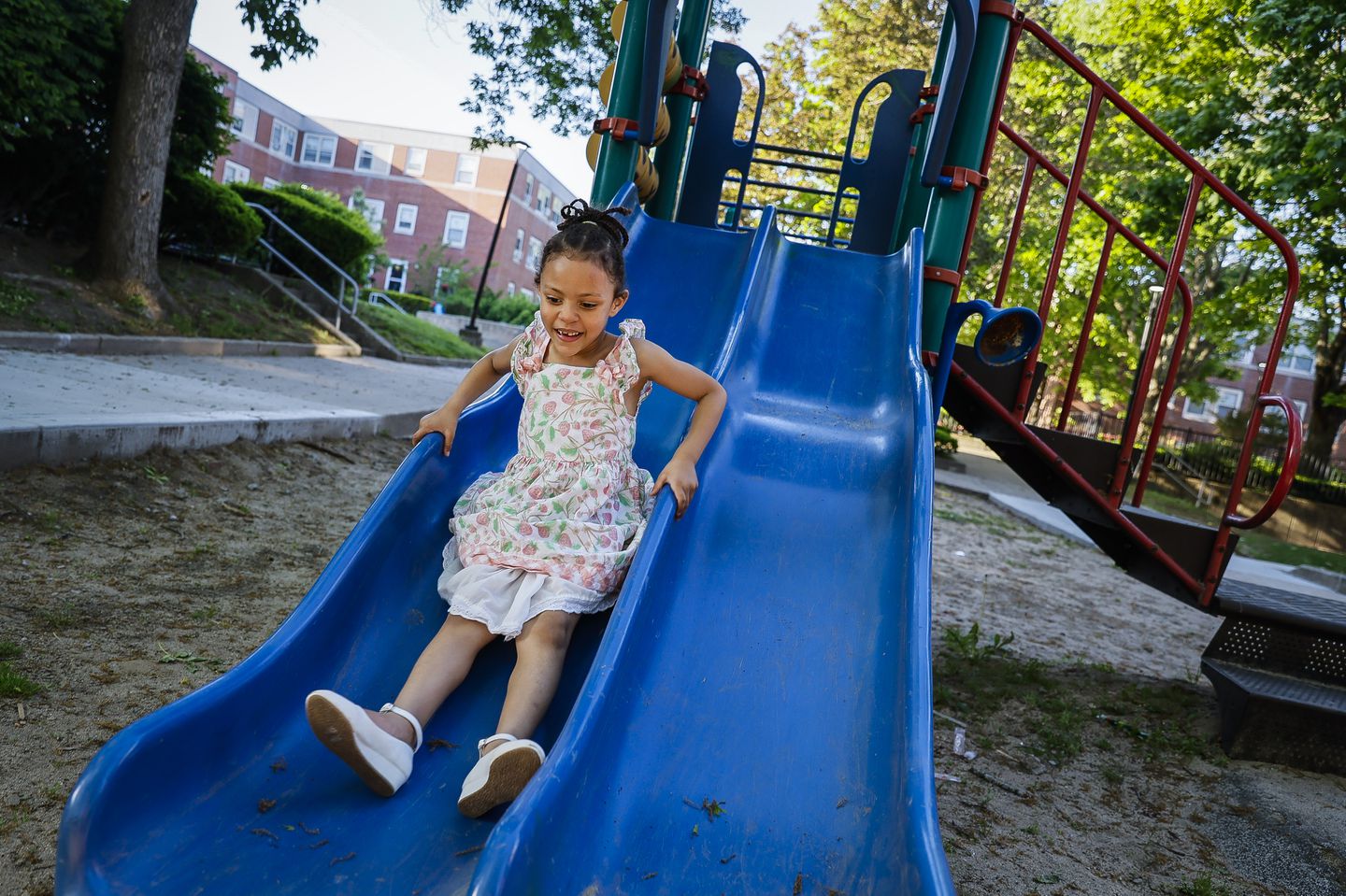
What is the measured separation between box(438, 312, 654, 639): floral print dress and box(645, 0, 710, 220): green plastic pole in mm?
2585

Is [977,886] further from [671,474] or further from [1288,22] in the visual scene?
[1288,22]

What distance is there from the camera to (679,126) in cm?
495

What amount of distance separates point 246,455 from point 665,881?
14.1 feet

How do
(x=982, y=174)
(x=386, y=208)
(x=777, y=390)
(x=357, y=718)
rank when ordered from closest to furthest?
→ (x=357, y=718) < (x=777, y=390) < (x=982, y=174) < (x=386, y=208)

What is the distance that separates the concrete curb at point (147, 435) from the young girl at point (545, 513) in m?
2.45

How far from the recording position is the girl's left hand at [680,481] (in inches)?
92.2

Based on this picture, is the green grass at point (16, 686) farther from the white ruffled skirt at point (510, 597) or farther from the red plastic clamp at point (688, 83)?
the red plastic clamp at point (688, 83)

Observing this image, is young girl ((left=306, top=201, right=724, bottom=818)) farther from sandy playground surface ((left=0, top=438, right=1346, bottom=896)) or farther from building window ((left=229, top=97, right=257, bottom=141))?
building window ((left=229, top=97, right=257, bottom=141))

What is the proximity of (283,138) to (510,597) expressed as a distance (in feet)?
145

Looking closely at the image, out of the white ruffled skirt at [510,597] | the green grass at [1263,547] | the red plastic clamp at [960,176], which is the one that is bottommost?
the green grass at [1263,547]

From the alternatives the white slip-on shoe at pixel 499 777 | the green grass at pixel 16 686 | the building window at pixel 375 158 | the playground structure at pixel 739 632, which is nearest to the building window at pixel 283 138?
the building window at pixel 375 158

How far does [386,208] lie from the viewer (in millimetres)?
42156

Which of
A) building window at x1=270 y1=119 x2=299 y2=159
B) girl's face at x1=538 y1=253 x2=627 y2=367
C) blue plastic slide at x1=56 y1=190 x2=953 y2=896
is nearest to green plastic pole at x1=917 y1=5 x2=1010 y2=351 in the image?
blue plastic slide at x1=56 y1=190 x2=953 y2=896

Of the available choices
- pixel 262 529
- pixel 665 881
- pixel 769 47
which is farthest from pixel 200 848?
pixel 769 47
